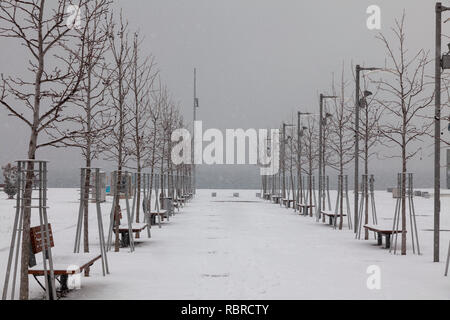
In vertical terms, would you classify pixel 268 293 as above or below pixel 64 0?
below

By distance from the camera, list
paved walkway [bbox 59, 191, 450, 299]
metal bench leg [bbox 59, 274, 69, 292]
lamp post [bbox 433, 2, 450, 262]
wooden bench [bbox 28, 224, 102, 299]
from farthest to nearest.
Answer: lamp post [bbox 433, 2, 450, 262], metal bench leg [bbox 59, 274, 69, 292], paved walkway [bbox 59, 191, 450, 299], wooden bench [bbox 28, 224, 102, 299]

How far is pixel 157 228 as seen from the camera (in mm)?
23016

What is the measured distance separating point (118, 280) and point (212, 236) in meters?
8.54

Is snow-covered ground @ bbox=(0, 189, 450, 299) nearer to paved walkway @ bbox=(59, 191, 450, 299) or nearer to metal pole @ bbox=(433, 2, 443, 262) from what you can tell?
paved walkway @ bbox=(59, 191, 450, 299)

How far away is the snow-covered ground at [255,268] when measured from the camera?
9898 mm

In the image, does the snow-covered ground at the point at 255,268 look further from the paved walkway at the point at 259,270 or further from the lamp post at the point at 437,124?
the lamp post at the point at 437,124

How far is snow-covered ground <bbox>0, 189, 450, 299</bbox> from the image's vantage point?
9898 millimetres

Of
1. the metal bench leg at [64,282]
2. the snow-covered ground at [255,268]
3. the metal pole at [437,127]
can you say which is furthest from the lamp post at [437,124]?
the metal bench leg at [64,282]

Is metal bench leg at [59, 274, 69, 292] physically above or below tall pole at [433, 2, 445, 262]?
below

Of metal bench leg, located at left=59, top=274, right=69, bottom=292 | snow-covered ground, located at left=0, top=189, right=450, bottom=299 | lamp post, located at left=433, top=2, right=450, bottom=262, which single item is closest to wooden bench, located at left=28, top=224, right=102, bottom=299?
metal bench leg, located at left=59, top=274, right=69, bottom=292

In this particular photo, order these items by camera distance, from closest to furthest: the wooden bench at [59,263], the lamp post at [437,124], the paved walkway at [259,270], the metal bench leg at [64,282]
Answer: the wooden bench at [59,263]
the paved walkway at [259,270]
the metal bench leg at [64,282]
the lamp post at [437,124]
